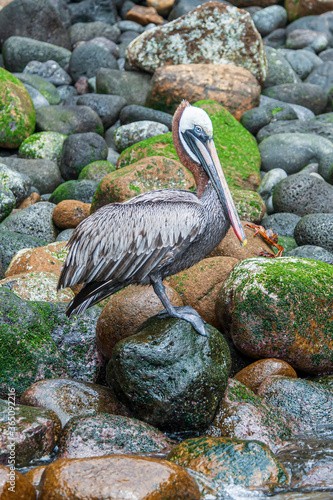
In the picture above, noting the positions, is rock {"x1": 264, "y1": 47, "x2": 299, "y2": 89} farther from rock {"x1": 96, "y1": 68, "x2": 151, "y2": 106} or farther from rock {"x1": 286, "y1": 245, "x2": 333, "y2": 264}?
rock {"x1": 286, "y1": 245, "x2": 333, "y2": 264}

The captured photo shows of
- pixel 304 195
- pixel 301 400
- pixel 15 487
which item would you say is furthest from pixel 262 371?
pixel 304 195

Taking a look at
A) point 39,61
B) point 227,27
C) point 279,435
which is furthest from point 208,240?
point 39,61

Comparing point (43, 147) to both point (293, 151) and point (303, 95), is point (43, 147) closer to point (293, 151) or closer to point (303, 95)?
point (293, 151)

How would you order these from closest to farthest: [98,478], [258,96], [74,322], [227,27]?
1. [98,478]
2. [74,322]
3. [258,96]
4. [227,27]

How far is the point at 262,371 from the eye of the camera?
5.75m

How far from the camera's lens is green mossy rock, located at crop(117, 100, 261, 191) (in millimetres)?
9516

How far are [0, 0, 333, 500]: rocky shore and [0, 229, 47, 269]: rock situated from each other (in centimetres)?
2

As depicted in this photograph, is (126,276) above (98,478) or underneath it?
above

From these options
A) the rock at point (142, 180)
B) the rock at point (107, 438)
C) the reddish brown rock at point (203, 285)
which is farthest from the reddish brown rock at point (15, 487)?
the rock at point (142, 180)

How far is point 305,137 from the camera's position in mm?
11453

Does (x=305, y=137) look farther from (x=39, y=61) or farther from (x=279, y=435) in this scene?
(x=39, y=61)

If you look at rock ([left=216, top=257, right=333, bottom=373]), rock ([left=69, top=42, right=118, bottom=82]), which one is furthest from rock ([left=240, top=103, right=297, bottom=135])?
rock ([left=216, top=257, right=333, bottom=373])

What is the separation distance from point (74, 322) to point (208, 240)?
207 centimetres

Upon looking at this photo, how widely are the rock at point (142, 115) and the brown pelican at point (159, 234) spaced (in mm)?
7479
